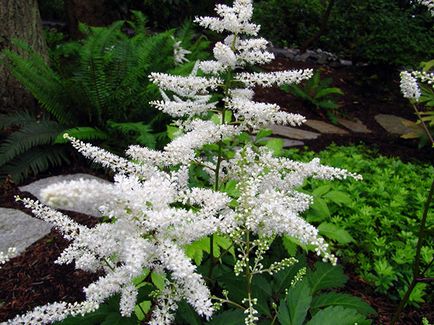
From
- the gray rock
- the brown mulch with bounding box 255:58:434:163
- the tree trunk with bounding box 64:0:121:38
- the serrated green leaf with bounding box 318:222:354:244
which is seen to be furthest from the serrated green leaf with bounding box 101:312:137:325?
the gray rock

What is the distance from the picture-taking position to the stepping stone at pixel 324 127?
743cm

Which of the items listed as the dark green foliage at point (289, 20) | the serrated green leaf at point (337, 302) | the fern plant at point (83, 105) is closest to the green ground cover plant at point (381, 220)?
the serrated green leaf at point (337, 302)

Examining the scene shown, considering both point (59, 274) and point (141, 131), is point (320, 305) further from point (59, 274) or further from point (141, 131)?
point (141, 131)

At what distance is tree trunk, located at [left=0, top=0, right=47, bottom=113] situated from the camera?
4.82 m

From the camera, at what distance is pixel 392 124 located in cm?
834

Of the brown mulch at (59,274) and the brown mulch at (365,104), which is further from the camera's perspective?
the brown mulch at (365,104)

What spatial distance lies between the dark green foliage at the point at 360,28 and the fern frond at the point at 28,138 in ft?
23.9

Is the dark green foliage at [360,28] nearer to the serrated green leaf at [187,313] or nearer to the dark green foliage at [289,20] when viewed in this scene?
the dark green foliage at [289,20]

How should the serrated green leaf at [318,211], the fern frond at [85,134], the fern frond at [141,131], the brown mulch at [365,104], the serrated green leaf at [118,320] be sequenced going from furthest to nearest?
the brown mulch at [365,104] → the fern frond at [85,134] → the fern frond at [141,131] → the serrated green leaf at [318,211] → the serrated green leaf at [118,320]

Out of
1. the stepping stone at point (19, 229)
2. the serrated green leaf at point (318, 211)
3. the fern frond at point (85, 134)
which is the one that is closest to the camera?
the serrated green leaf at point (318, 211)

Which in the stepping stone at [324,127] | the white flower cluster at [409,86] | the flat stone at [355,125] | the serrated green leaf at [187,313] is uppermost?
the white flower cluster at [409,86]

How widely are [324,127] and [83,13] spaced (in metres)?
5.53

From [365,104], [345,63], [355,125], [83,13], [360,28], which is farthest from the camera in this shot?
[345,63]

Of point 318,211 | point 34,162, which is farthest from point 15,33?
point 318,211
